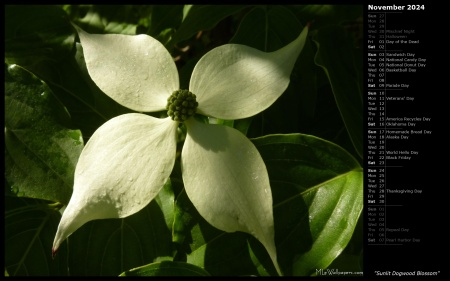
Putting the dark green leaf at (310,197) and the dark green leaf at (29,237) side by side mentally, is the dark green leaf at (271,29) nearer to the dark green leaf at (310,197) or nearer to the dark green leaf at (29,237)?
the dark green leaf at (310,197)

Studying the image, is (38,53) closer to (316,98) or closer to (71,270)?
(71,270)

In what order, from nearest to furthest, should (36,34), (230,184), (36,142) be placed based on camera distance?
(230,184), (36,142), (36,34)

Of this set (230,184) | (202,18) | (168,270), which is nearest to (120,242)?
(168,270)

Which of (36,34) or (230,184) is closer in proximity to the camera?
(230,184)

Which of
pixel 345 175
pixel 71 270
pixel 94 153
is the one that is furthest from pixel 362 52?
pixel 71 270

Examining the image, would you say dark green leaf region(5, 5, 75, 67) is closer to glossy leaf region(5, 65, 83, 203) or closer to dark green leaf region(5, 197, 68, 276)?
glossy leaf region(5, 65, 83, 203)

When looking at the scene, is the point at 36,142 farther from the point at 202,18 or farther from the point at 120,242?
the point at 202,18

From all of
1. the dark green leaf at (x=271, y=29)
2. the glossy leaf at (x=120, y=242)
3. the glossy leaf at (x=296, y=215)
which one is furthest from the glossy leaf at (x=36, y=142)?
the dark green leaf at (x=271, y=29)
